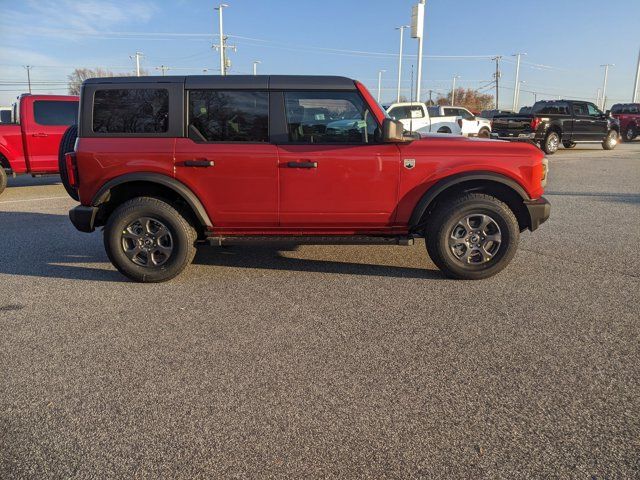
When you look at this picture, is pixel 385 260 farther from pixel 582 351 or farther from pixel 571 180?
pixel 571 180

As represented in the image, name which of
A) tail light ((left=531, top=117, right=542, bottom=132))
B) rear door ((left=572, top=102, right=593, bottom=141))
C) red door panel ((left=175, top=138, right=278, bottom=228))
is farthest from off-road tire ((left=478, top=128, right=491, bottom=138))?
red door panel ((left=175, top=138, right=278, bottom=228))

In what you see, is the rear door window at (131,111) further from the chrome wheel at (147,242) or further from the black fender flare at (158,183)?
the chrome wheel at (147,242)

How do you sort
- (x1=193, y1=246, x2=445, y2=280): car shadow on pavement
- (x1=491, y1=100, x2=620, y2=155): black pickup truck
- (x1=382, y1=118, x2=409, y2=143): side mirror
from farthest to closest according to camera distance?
(x1=491, y1=100, x2=620, y2=155): black pickup truck < (x1=193, y1=246, x2=445, y2=280): car shadow on pavement < (x1=382, y1=118, x2=409, y2=143): side mirror

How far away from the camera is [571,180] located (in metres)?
12.1

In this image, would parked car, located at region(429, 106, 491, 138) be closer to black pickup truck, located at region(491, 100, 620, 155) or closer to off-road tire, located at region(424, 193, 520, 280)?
black pickup truck, located at region(491, 100, 620, 155)

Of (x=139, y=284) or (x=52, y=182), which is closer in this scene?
(x=139, y=284)

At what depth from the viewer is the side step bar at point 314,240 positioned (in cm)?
476

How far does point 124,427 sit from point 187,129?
289 centimetres

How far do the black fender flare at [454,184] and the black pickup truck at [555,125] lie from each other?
15.3 meters

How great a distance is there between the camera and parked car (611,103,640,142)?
28.3 metres

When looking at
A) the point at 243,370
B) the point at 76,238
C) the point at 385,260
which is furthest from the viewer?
the point at 76,238

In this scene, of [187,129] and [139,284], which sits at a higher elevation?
[187,129]

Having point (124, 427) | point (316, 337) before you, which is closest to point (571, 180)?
point (316, 337)

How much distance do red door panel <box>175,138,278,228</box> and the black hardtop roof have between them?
0.55 m
